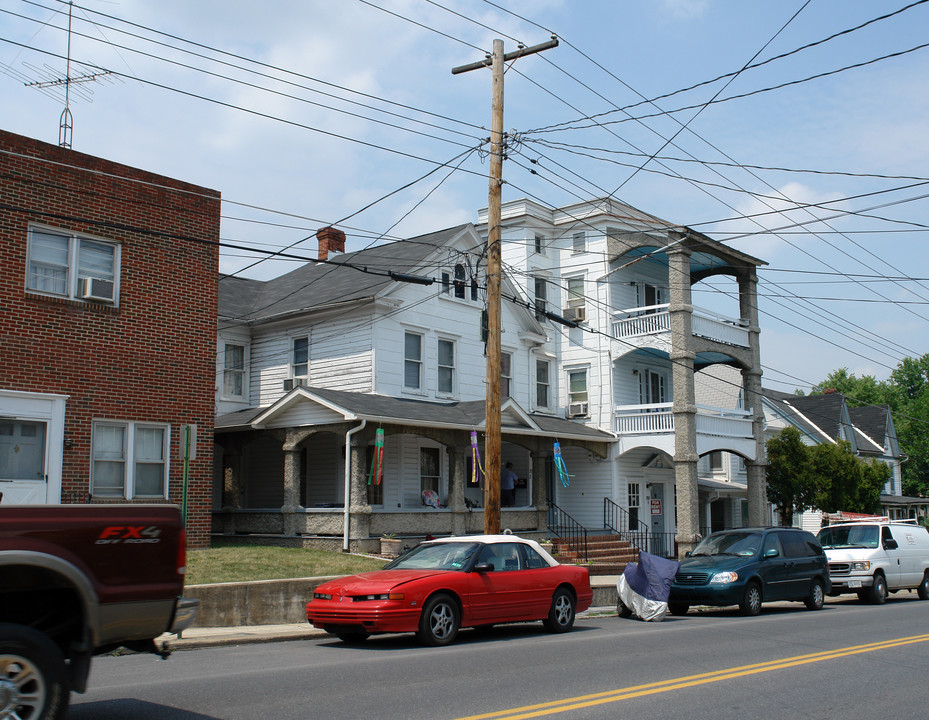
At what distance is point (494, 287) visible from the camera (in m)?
17.6

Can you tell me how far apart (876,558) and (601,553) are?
8.12 meters

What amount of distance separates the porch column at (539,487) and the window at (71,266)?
13.4m

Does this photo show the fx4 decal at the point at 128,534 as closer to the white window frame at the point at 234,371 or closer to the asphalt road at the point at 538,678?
the asphalt road at the point at 538,678

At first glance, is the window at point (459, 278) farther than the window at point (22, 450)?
Yes

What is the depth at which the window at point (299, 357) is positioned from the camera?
2702 centimetres

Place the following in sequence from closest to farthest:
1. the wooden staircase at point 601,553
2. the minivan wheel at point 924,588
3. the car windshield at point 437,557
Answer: the car windshield at point 437,557 → the minivan wheel at point 924,588 → the wooden staircase at point 601,553

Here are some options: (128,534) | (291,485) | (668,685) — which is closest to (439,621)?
(668,685)

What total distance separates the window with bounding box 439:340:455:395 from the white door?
40.1 ft

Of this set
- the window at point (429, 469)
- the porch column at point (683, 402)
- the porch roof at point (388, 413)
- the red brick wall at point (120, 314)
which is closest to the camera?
the red brick wall at point (120, 314)

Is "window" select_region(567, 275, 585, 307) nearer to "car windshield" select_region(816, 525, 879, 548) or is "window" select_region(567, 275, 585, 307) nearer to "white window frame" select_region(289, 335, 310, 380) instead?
"white window frame" select_region(289, 335, 310, 380)

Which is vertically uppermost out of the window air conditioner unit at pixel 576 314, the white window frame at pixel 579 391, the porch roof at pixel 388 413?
the window air conditioner unit at pixel 576 314

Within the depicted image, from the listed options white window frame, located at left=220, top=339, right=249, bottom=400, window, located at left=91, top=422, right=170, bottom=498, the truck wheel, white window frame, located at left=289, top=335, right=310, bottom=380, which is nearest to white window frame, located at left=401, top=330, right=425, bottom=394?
white window frame, located at left=289, top=335, right=310, bottom=380

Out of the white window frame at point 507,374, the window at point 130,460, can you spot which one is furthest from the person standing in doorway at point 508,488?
the window at point 130,460

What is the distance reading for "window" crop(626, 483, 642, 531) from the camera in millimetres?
31906
